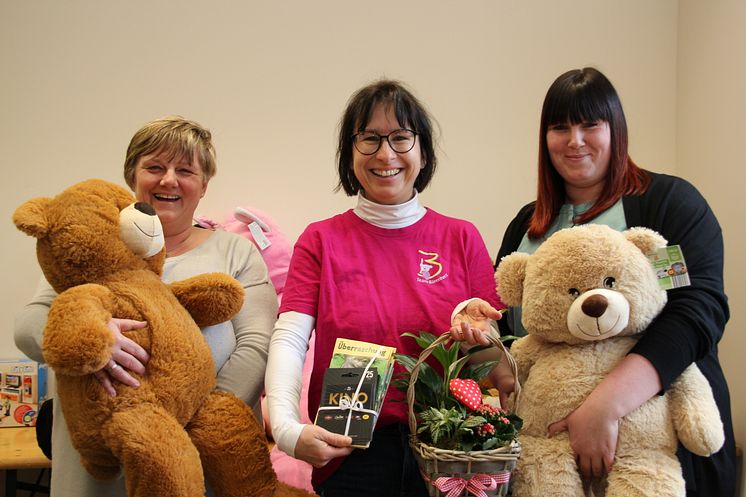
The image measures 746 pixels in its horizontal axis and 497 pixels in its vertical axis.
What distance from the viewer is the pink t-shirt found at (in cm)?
→ 124

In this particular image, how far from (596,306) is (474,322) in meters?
0.23

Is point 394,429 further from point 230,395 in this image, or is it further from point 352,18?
point 352,18

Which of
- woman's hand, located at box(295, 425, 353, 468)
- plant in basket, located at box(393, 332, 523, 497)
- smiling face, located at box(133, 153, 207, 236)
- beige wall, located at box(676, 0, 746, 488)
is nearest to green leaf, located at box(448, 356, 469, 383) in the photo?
plant in basket, located at box(393, 332, 523, 497)

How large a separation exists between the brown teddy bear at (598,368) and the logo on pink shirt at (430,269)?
19cm

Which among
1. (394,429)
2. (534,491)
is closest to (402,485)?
(394,429)

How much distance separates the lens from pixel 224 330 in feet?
4.35

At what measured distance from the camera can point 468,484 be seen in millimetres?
986

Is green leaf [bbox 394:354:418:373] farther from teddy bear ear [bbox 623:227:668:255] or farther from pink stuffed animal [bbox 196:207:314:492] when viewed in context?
pink stuffed animal [bbox 196:207:314:492]

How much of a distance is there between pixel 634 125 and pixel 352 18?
124cm

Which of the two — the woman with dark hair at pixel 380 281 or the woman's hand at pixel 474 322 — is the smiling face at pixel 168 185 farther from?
the woman's hand at pixel 474 322

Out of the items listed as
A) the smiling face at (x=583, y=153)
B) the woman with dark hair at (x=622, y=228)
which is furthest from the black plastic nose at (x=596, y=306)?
the smiling face at (x=583, y=153)

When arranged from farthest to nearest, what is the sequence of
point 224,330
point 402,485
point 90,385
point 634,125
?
point 634,125, point 224,330, point 402,485, point 90,385

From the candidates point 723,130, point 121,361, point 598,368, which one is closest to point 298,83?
point 723,130

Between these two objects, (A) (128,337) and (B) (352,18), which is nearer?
(A) (128,337)
